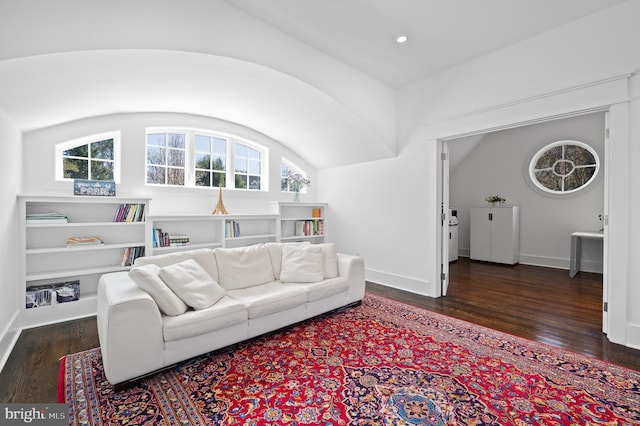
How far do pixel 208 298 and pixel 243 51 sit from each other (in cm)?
234

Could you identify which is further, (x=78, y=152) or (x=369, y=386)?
(x=78, y=152)

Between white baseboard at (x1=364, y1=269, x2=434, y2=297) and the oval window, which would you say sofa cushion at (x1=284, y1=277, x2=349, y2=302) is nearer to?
white baseboard at (x1=364, y1=269, x2=434, y2=297)

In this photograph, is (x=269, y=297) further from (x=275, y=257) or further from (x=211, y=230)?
(x=211, y=230)

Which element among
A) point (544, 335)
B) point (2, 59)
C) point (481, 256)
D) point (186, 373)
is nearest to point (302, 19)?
point (2, 59)

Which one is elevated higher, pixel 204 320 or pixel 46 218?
pixel 46 218

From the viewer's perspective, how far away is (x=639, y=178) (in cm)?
253


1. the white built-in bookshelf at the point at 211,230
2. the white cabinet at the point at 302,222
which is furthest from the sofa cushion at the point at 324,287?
the white cabinet at the point at 302,222

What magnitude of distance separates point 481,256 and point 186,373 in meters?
6.37

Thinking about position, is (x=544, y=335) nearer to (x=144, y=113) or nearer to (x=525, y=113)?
(x=525, y=113)

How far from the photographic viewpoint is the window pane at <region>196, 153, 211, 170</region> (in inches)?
181

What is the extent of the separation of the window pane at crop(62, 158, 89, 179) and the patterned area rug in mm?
2318

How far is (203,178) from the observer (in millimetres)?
4648

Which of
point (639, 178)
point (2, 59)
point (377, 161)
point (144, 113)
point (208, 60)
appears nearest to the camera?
point (2, 59)

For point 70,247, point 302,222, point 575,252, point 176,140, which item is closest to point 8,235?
point 70,247
